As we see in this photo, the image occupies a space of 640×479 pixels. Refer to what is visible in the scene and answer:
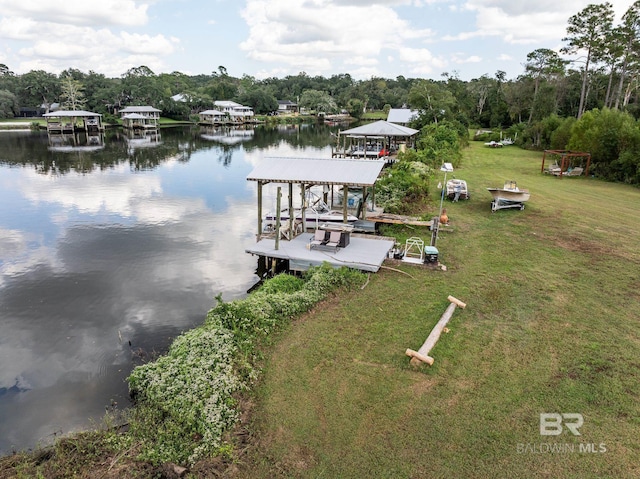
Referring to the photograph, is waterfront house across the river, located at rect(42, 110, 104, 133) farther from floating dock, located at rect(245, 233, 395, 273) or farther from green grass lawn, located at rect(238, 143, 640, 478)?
green grass lawn, located at rect(238, 143, 640, 478)

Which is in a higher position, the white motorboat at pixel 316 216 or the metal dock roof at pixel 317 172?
the metal dock roof at pixel 317 172

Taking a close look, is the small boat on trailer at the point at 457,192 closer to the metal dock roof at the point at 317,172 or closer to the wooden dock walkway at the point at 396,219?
the wooden dock walkway at the point at 396,219

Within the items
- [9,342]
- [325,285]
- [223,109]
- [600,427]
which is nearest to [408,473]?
[600,427]

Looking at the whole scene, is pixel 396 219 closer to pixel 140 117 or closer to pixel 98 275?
pixel 98 275

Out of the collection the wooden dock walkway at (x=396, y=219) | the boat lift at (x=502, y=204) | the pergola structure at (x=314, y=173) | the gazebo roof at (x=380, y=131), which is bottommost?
the wooden dock walkway at (x=396, y=219)

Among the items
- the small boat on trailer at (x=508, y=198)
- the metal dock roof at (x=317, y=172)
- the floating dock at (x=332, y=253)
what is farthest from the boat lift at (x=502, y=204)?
the floating dock at (x=332, y=253)

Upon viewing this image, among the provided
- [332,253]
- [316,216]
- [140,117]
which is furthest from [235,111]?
[332,253]

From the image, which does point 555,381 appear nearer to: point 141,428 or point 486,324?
point 486,324
